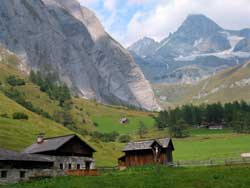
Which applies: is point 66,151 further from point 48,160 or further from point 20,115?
point 20,115

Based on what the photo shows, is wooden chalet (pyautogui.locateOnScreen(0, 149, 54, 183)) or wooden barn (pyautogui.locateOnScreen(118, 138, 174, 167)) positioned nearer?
wooden chalet (pyautogui.locateOnScreen(0, 149, 54, 183))

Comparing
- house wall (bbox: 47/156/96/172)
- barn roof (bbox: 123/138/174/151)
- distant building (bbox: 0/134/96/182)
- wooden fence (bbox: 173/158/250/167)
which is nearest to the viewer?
distant building (bbox: 0/134/96/182)

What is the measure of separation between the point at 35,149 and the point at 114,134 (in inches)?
4358

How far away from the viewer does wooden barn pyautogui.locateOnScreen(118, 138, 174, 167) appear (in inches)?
3177

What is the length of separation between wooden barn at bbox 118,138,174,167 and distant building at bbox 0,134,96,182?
10.4 meters

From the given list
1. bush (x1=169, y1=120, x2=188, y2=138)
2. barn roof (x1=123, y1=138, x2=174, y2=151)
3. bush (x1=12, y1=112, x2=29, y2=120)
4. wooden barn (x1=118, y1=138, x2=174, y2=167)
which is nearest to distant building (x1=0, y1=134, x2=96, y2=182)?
wooden barn (x1=118, y1=138, x2=174, y2=167)

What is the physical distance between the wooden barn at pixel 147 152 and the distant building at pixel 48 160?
Answer: 1036 cm

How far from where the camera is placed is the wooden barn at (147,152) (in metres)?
80.7

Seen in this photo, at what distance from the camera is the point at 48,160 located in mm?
59500

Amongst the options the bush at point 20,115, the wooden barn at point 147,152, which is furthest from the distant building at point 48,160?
the bush at point 20,115

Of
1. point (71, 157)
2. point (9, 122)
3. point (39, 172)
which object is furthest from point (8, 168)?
point (9, 122)

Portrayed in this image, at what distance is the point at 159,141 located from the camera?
8531 centimetres

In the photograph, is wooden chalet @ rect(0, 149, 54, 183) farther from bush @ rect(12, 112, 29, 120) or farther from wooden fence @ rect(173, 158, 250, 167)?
bush @ rect(12, 112, 29, 120)

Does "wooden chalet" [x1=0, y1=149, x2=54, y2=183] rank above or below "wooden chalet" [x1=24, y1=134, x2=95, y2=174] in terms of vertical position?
below
